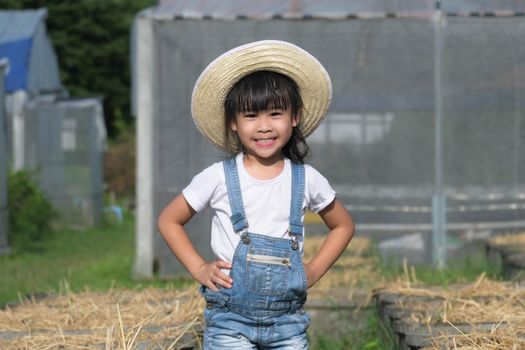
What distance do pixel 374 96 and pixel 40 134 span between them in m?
9.34

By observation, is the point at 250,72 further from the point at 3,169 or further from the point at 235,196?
the point at 3,169

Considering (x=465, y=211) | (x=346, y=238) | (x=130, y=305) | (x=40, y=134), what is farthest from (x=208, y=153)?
(x=40, y=134)

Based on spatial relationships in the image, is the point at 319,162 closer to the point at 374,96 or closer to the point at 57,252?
the point at 374,96

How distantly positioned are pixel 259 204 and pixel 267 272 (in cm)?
29

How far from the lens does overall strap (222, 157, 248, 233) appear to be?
4.79m

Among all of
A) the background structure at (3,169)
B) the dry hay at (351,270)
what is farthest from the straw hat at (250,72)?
the background structure at (3,169)

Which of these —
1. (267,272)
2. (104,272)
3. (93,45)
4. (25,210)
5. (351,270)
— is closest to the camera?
(267,272)

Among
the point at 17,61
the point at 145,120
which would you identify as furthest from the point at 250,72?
the point at 17,61

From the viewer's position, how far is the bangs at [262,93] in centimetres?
488

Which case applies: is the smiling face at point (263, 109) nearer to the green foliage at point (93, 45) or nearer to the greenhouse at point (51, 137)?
the greenhouse at point (51, 137)

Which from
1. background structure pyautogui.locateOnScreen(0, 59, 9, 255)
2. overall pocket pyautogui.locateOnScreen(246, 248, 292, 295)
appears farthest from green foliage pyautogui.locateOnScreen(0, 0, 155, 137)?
overall pocket pyautogui.locateOnScreen(246, 248, 292, 295)

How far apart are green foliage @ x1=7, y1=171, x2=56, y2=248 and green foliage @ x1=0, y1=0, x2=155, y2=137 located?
22.2m

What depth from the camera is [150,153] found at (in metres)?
11.2

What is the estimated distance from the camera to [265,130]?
484 centimetres
